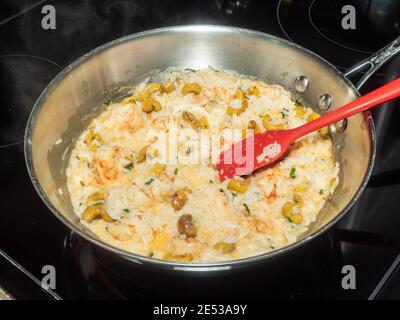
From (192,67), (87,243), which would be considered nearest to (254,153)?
(192,67)

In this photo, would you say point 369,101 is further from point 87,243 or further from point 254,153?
point 87,243

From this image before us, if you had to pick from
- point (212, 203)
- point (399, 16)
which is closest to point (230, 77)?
point (212, 203)

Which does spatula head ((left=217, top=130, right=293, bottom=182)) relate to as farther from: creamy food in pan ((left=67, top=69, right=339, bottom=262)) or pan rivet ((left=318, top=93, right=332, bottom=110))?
pan rivet ((left=318, top=93, right=332, bottom=110))

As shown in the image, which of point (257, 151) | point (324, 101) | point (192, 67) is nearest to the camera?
point (257, 151)

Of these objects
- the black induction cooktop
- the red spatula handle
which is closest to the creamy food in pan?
the black induction cooktop

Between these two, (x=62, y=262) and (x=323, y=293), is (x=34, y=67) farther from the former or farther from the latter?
(x=323, y=293)

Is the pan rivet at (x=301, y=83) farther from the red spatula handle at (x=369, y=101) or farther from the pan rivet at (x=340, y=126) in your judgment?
the red spatula handle at (x=369, y=101)
